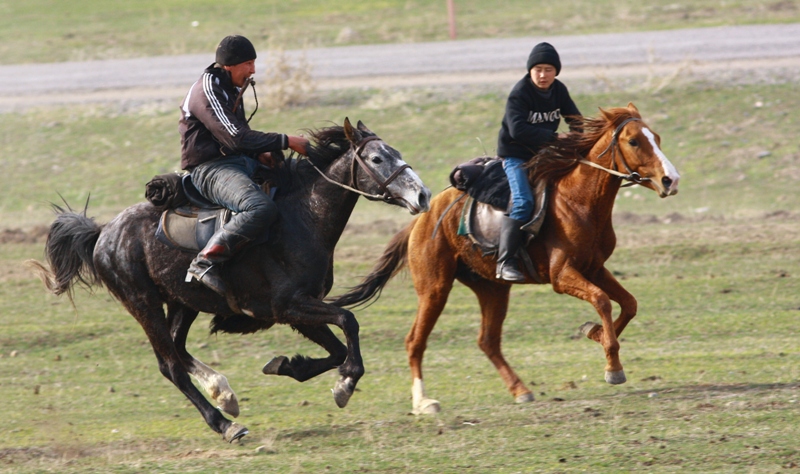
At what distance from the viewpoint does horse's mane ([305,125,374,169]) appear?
25.8 feet

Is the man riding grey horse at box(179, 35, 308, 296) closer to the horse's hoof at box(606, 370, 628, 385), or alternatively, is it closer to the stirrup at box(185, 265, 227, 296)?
the stirrup at box(185, 265, 227, 296)

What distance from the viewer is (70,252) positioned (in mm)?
8578

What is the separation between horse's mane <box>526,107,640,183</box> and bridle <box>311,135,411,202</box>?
1.64 m

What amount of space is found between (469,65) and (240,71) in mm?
15140

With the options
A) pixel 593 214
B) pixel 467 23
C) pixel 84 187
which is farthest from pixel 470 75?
pixel 593 214

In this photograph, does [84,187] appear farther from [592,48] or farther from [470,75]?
[592,48]

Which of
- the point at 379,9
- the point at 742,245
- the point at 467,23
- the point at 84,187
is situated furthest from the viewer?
the point at 379,9

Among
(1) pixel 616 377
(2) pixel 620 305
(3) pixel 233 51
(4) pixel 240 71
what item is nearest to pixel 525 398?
(1) pixel 616 377

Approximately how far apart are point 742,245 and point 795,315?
3.11m

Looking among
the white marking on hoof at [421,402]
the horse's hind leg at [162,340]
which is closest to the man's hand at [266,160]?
the horse's hind leg at [162,340]

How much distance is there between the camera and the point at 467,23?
26891 millimetres

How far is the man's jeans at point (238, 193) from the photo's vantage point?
7.46 meters

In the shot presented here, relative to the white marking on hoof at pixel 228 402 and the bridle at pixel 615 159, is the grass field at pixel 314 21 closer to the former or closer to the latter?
the bridle at pixel 615 159

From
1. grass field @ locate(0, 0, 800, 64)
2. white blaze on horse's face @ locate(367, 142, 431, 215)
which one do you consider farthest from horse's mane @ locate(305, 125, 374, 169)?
grass field @ locate(0, 0, 800, 64)
